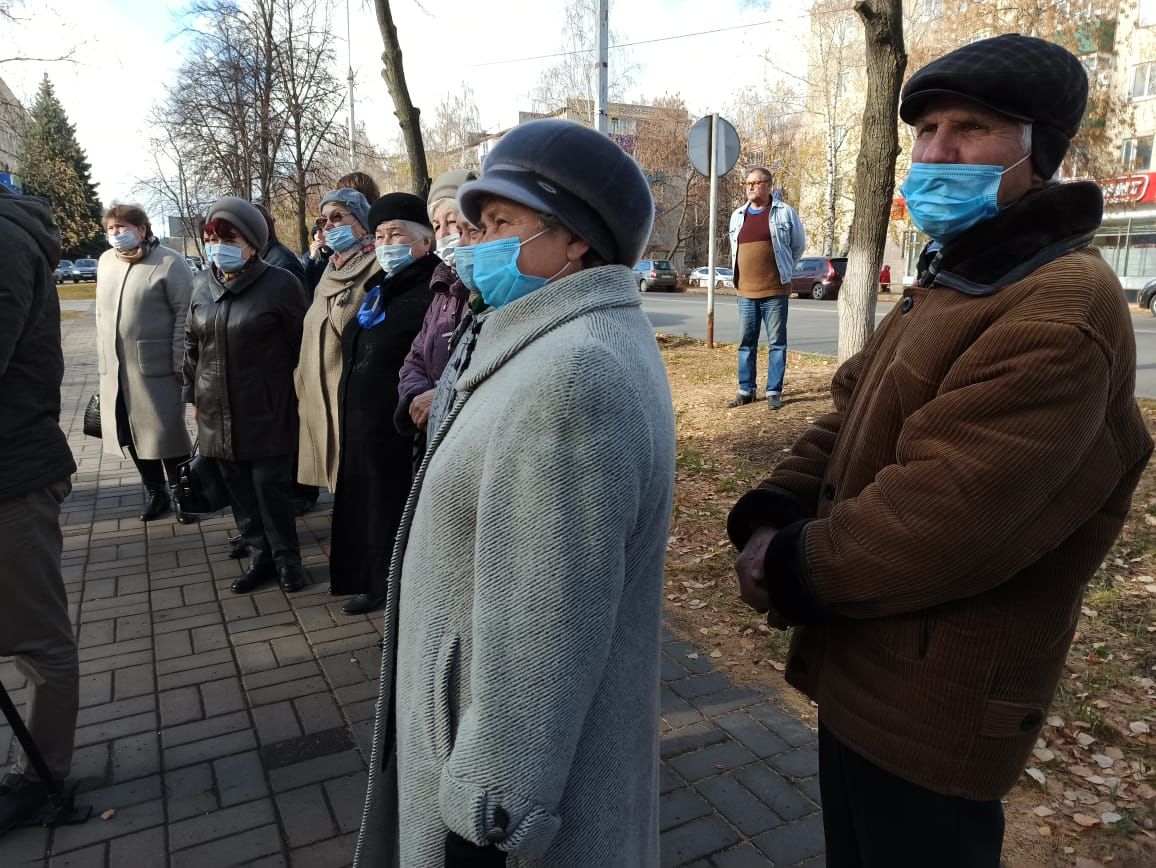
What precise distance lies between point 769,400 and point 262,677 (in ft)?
19.0

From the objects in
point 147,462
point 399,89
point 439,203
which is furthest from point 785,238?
point 147,462

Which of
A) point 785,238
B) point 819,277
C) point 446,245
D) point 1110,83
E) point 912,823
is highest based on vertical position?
point 1110,83

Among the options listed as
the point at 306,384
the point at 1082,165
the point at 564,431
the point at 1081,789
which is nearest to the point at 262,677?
the point at 306,384

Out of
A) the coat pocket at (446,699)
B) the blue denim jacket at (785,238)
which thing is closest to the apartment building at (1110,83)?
the blue denim jacket at (785,238)

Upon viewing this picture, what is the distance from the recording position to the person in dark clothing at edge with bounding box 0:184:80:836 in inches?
97.8

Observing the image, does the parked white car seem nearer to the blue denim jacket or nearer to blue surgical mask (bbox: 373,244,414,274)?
the blue denim jacket

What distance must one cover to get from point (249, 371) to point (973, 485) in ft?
13.6

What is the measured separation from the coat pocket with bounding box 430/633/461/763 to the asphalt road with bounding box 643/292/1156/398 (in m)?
9.55

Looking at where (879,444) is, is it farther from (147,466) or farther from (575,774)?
(147,466)

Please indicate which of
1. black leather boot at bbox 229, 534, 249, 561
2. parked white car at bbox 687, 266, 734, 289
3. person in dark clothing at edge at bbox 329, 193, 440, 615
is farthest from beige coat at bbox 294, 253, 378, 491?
parked white car at bbox 687, 266, 734, 289

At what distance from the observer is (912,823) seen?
153cm

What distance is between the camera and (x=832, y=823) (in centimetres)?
181

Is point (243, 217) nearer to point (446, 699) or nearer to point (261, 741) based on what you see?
point (261, 741)

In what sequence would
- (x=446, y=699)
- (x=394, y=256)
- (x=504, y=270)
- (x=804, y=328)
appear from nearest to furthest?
(x=446, y=699) → (x=504, y=270) → (x=394, y=256) → (x=804, y=328)
